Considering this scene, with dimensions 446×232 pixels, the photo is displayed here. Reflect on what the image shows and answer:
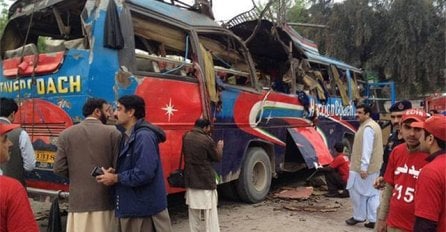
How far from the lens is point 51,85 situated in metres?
4.72

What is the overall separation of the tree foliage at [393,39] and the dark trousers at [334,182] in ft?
44.1

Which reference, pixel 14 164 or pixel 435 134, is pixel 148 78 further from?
pixel 435 134

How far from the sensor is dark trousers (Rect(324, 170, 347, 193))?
776 centimetres

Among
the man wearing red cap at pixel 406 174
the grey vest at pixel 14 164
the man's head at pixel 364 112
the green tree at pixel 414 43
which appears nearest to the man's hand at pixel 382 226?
the man wearing red cap at pixel 406 174

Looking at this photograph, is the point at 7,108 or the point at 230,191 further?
the point at 230,191

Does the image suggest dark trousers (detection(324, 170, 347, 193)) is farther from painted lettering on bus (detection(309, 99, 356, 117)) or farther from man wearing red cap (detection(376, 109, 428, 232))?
man wearing red cap (detection(376, 109, 428, 232))

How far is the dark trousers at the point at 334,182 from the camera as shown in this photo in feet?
25.5

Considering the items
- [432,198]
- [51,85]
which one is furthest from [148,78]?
[432,198]

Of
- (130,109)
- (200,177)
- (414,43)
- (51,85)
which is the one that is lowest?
(200,177)

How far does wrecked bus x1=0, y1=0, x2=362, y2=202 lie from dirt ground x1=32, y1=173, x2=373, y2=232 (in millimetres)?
328

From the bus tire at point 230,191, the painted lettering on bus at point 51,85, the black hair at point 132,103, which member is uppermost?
the painted lettering on bus at point 51,85

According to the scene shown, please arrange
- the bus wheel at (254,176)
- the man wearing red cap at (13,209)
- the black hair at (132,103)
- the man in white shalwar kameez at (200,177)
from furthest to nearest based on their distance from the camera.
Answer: the bus wheel at (254,176), the man in white shalwar kameez at (200,177), the black hair at (132,103), the man wearing red cap at (13,209)

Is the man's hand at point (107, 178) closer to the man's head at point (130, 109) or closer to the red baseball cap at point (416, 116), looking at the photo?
the man's head at point (130, 109)

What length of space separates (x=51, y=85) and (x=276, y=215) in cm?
347
